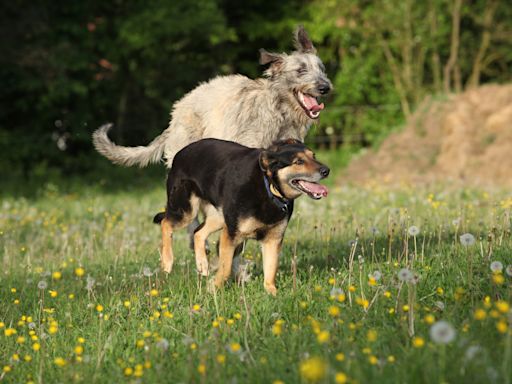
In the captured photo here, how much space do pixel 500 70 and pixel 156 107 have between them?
13.4 m

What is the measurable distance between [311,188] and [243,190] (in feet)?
2.32

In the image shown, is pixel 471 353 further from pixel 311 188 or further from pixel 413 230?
pixel 413 230

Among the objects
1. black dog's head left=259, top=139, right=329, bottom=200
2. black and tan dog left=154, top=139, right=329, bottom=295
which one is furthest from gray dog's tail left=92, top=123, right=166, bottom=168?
black dog's head left=259, top=139, right=329, bottom=200

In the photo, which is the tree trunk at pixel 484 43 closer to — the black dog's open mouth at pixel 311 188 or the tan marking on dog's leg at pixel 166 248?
the tan marking on dog's leg at pixel 166 248

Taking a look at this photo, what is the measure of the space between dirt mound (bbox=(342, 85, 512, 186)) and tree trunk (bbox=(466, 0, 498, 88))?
6.22 m

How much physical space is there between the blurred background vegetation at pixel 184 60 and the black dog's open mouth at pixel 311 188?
52.3ft

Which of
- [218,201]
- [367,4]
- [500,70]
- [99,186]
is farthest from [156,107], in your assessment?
[218,201]

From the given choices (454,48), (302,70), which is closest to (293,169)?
(302,70)

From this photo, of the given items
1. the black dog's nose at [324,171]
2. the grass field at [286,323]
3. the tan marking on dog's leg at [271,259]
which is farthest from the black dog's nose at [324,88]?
the black dog's nose at [324,171]

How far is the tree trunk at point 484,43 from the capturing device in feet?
82.8

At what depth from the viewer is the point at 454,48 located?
24812 millimetres

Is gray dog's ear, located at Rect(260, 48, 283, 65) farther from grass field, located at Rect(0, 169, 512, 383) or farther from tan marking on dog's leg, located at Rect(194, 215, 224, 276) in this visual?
grass field, located at Rect(0, 169, 512, 383)

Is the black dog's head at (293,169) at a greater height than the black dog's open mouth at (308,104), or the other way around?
the black dog's open mouth at (308,104)

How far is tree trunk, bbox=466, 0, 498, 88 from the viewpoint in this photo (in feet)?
82.8
